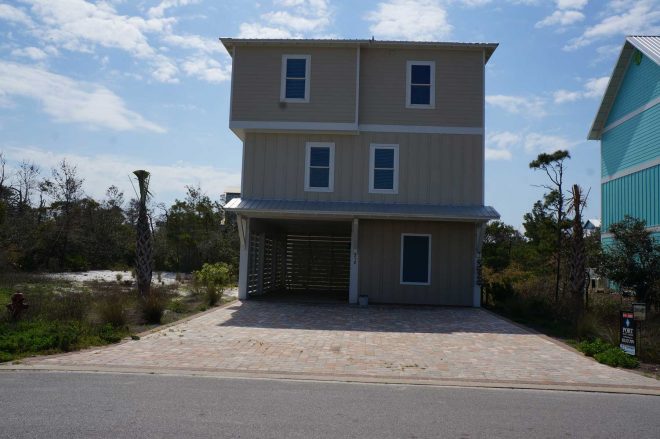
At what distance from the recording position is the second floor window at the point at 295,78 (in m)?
20.0

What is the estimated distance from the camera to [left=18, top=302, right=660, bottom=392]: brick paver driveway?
9383mm

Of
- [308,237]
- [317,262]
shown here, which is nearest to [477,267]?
[317,262]

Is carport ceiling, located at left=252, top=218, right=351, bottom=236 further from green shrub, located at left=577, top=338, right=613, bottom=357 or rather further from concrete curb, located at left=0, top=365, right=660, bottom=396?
concrete curb, located at left=0, top=365, right=660, bottom=396

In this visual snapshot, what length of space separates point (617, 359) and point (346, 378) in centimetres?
506

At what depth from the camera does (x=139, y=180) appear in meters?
18.1

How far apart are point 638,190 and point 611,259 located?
6855 millimetres

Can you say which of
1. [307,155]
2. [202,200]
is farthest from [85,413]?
[202,200]

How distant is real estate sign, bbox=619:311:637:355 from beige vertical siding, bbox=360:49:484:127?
1010cm

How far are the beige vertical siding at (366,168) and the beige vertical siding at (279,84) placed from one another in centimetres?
75

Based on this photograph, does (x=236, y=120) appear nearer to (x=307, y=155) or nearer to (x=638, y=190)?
(x=307, y=155)

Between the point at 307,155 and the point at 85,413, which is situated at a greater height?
the point at 307,155

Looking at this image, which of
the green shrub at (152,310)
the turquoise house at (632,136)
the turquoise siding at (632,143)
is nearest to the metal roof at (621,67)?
the turquoise house at (632,136)

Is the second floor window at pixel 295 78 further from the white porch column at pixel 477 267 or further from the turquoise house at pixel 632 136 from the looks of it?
the turquoise house at pixel 632 136

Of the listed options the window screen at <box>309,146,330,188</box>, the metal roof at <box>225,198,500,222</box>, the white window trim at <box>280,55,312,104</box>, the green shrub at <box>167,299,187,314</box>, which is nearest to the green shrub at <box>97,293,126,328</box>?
the green shrub at <box>167,299,187,314</box>
